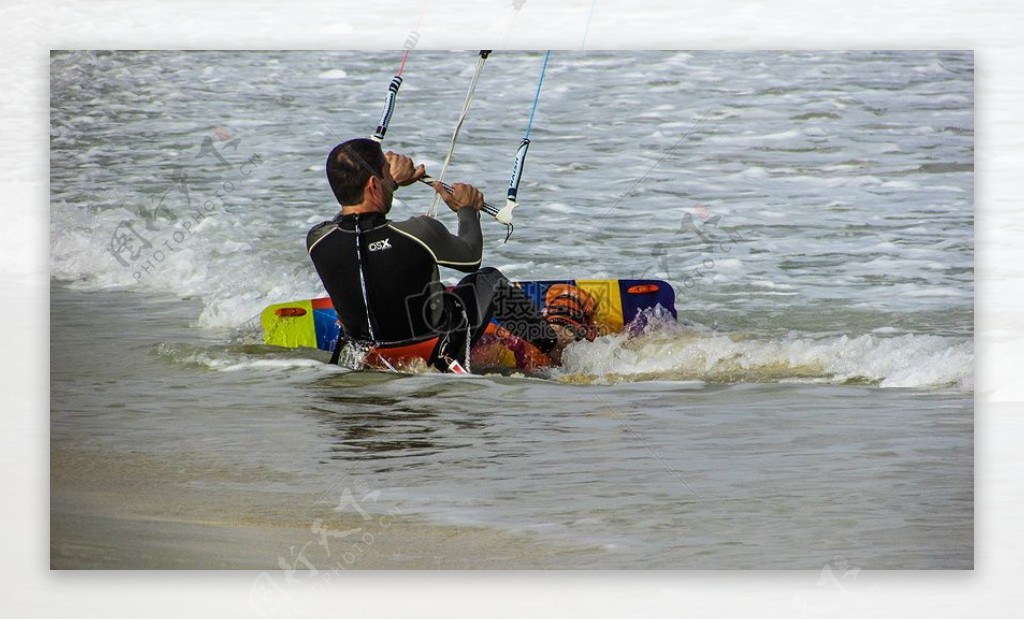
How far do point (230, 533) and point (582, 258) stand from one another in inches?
53.4

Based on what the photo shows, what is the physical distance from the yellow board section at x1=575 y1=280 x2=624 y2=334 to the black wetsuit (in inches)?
6.7

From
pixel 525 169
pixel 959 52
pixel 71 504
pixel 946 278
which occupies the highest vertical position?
pixel 959 52

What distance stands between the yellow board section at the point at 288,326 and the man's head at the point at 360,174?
1.30ft

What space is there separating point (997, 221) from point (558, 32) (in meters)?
1.46

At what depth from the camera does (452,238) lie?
14.0 ft

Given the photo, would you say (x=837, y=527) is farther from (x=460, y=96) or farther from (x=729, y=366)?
(x=460, y=96)

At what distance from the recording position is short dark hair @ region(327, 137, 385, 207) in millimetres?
4340

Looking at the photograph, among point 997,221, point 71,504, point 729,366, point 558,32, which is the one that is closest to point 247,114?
point 558,32

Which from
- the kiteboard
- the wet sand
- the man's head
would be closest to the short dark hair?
the man's head

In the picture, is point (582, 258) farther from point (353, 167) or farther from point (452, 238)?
point (353, 167)

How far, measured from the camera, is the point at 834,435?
4238 millimetres

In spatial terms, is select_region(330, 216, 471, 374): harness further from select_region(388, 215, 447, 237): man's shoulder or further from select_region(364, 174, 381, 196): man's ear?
select_region(364, 174, 381, 196): man's ear

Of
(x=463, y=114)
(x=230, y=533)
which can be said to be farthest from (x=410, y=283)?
(x=230, y=533)

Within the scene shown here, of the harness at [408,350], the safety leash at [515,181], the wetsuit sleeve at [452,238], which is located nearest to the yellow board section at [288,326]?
the harness at [408,350]
